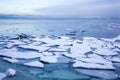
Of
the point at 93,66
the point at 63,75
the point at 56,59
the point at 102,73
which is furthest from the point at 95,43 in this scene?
the point at 63,75

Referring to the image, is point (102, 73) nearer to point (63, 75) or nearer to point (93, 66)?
point (93, 66)

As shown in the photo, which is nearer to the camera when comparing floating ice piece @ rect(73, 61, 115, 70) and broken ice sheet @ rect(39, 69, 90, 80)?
broken ice sheet @ rect(39, 69, 90, 80)

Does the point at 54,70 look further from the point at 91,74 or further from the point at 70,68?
the point at 91,74

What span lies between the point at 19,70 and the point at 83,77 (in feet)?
4.56

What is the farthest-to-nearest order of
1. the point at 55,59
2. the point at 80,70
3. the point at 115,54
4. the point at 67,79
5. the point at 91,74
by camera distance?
the point at 115,54, the point at 55,59, the point at 80,70, the point at 91,74, the point at 67,79

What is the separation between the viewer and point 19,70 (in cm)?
401

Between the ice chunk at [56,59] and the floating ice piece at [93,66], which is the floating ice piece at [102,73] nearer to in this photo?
the floating ice piece at [93,66]

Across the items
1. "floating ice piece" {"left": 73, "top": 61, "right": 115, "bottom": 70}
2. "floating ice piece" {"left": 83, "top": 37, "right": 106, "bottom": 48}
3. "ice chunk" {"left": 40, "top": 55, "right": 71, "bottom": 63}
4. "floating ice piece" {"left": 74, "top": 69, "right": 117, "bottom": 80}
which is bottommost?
"floating ice piece" {"left": 83, "top": 37, "right": 106, "bottom": 48}

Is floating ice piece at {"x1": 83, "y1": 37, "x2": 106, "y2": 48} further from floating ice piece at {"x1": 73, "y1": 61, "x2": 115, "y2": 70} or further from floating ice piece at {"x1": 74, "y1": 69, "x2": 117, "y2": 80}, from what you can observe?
floating ice piece at {"x1": 74, "y1": 69, "x2": 117, "y2": 80}

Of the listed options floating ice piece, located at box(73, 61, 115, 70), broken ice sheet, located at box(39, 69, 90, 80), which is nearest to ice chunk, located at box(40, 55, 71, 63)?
floating ice piece, located at box(73, 61, 115, 70)

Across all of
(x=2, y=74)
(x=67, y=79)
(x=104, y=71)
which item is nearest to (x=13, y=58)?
(x=2, y=74)

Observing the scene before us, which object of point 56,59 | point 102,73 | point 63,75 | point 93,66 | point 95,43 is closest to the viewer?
point 63,75

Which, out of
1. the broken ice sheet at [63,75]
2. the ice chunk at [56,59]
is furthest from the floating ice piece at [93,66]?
the ice chunk at [56,59]

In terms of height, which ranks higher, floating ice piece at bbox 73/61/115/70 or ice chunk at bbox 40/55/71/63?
floating ice piece at bbox 73/61/115/70
